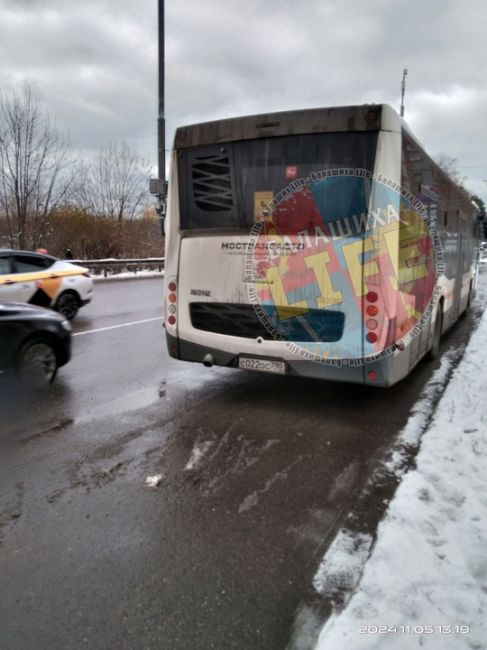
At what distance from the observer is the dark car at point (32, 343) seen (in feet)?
18.8

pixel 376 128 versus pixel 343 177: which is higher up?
pixel 376 128

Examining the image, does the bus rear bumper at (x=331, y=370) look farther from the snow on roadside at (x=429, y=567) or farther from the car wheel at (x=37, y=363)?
the car wheel at (x=37, y=363)

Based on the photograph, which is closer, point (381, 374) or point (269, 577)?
point (269, 577)

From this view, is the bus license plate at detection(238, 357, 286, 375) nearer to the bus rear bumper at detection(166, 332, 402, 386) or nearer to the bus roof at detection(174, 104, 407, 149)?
the bus rear bumper at detection(166, 332, 402, 386)

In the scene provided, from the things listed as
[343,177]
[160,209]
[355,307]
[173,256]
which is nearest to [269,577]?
[355,307]

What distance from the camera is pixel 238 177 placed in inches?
210

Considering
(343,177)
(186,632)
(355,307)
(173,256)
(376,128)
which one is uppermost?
(376,128)

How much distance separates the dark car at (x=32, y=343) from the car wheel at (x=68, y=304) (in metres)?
5.18

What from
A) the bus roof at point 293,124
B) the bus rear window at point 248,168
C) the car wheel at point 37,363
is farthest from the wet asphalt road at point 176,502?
the bus roof at point 293,124

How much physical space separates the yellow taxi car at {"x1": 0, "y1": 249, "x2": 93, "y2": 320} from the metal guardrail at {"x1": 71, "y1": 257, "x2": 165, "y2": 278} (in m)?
11.0

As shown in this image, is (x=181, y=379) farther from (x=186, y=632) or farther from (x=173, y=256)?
(x=186, y=632)

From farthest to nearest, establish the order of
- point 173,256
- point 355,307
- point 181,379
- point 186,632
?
point 181,379 → point 173,256 → point 355,307 → point 186,632

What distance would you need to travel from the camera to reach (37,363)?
6105 mm

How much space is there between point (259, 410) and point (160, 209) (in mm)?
12018
